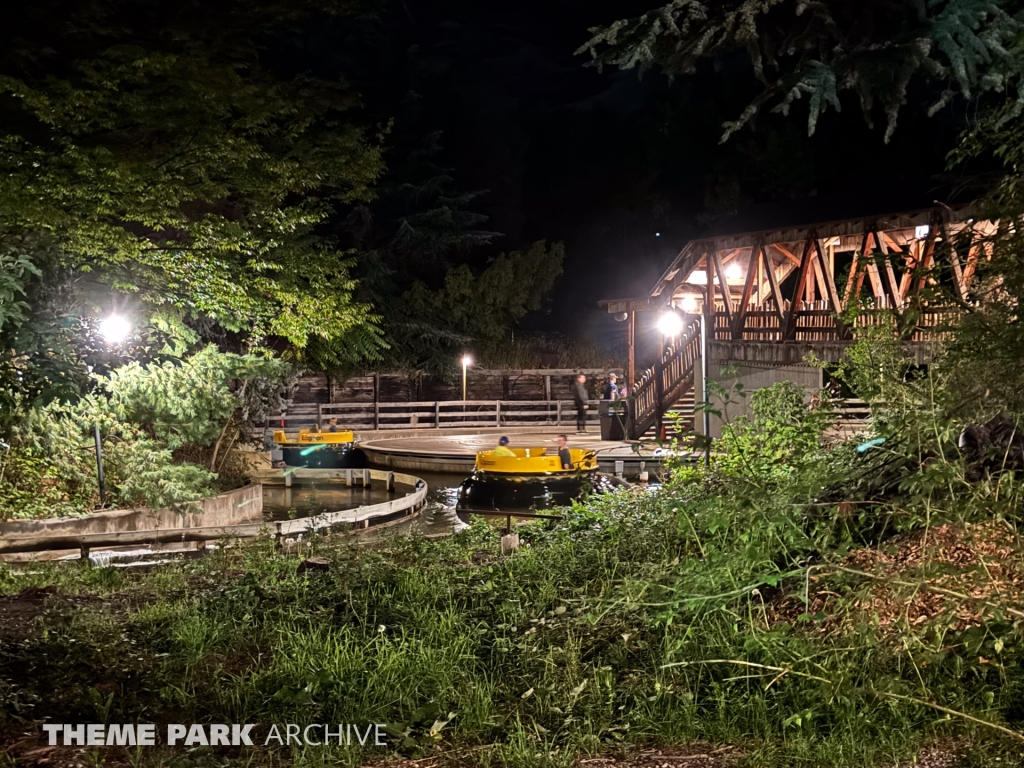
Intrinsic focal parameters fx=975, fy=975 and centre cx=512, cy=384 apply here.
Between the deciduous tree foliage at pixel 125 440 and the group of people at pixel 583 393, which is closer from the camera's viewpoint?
the deciduous tree foliage at pixel 125 440

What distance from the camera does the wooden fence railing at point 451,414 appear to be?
114 ft

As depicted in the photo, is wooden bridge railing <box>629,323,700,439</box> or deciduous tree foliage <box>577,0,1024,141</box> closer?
deciduous tree foliage <box>577,0,1024,141</box>

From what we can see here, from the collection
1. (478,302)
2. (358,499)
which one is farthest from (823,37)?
(478,302)

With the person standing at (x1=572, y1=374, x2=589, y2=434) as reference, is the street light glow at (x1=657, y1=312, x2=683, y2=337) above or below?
above

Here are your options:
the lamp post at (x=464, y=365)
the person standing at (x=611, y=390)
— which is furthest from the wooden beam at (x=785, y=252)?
the lamp post at (x=464, y=365)

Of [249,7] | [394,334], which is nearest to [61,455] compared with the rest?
[249,7]

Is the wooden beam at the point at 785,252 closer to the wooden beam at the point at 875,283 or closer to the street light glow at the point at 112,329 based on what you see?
the wooden beam at the point at 875,283

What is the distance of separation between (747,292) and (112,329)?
14.0m

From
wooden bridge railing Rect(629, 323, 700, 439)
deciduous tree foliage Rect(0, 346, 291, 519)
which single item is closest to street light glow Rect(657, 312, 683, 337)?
wooden bridge railing Rect(629, 323, 700, 439)

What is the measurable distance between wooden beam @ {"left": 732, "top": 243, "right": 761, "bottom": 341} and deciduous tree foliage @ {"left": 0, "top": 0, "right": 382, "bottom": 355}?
9.67 meters

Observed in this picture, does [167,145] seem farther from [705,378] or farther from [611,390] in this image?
[611,390]

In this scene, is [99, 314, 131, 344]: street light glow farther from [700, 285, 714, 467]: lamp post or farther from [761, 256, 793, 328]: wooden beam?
[761, 256, 793, 328]: wooden beam

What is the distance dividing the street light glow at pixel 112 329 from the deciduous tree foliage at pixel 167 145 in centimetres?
96

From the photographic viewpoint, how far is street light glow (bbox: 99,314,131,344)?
44.8 ft
